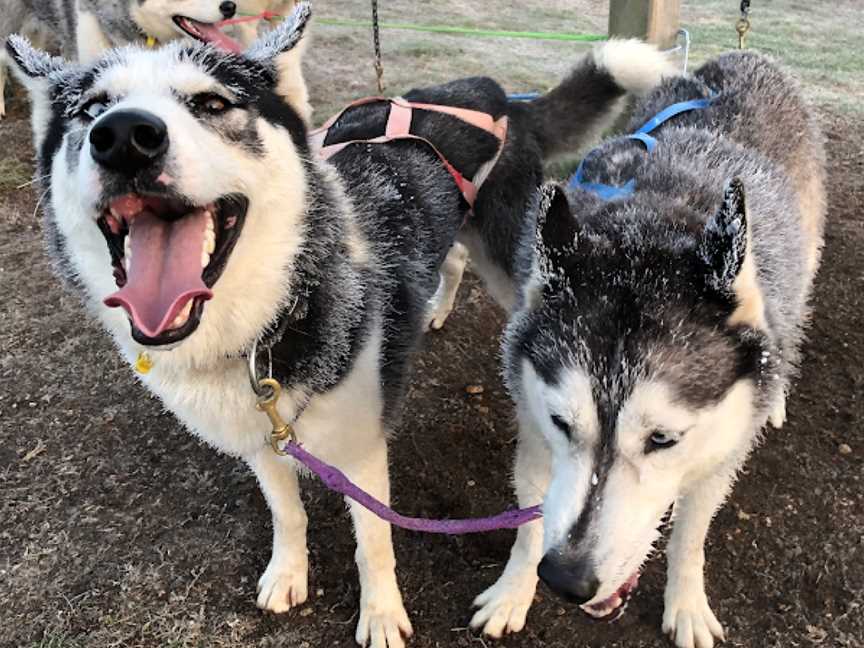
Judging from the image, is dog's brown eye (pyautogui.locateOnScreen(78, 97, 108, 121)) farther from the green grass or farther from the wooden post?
the green grass

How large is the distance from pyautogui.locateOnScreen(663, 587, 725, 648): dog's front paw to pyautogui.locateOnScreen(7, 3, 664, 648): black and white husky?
37.3 inches

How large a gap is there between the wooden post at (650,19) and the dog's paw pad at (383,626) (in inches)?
140

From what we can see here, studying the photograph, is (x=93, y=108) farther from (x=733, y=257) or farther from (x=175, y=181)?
(x=733, y=257)

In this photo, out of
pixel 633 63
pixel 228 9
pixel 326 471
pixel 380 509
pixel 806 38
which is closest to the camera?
pixel 326 471

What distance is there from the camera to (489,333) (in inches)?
161

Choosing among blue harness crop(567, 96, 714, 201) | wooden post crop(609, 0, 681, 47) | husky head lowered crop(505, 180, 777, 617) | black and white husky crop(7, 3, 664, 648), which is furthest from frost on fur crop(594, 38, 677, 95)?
husky head lowered crop(505, 180, 777, 617)

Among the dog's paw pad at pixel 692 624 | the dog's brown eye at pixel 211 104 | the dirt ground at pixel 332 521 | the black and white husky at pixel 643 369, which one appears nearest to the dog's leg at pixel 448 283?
the dirt ground at pixel 332 521

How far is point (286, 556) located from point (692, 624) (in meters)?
1.46

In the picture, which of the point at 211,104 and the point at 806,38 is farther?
the point at 806,38

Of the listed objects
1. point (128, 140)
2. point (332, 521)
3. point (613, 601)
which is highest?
point (128, 140)

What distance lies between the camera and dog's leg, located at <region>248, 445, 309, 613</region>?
2.61m

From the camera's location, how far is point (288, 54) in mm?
2221

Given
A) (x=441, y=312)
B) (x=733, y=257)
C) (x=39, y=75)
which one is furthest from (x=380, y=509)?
(x=441, y=312)

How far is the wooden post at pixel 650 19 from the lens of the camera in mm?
4320
